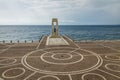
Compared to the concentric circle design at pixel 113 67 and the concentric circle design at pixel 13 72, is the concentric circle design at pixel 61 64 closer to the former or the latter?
the concentric circle design at pixel 113 67

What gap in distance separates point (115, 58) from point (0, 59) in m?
26.0

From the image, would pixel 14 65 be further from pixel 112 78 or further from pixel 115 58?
pixel 115 58

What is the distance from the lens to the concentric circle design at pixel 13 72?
19.5 m

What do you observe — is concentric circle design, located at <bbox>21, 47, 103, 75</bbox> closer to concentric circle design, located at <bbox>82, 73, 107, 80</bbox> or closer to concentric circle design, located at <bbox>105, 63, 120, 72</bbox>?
concentric circle design, located at <bbox>82, 73, 107, 80</bbox>

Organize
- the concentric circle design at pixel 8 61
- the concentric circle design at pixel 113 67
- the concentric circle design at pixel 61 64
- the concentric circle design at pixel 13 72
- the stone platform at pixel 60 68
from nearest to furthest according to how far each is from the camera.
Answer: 1. the stone platform at pixel 60 68
2. the concentric circle design at pixel 13 72
3. the concentric circle design at pixel 61 64
4. the concentric circle design at pixel 113 67
5. the concentric circle design at pixel 8 61

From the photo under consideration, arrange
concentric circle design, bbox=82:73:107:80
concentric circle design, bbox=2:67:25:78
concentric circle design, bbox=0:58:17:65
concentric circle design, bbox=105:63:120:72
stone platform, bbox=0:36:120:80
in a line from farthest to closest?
concentric circle design, bbox=0:58:17:65 → concentric circle design, bbox=105:63:120:72 → concentric circle design, bbox=2:67:25:78 → stone platform, bbox=0:36:120:80 → concentric circle design, bbox=82:73:107:80

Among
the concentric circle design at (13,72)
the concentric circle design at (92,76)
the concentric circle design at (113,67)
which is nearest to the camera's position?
the concentric circle design at (92,76)

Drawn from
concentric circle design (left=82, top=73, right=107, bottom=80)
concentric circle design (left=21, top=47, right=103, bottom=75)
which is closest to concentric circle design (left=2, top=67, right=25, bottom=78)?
concentric circle design (left=21, top=47, right=103, bottom=75)

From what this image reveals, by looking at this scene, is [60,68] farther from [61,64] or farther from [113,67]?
[113,67]

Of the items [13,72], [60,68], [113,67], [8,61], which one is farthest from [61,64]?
[8,61]

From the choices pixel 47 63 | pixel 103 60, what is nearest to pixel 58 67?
pixel 47 63

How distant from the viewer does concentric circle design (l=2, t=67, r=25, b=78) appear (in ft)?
64.0

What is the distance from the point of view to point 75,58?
27875 millimetres

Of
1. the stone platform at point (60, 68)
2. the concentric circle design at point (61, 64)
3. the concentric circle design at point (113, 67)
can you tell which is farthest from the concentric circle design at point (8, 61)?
the concentric circle design at point (113, 67)
